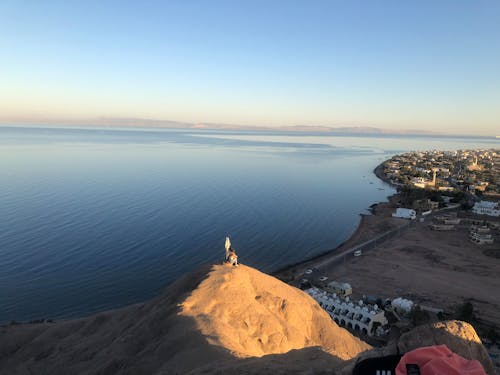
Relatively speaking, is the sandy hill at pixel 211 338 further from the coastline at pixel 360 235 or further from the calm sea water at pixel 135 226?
the coastline at pixel 360 235

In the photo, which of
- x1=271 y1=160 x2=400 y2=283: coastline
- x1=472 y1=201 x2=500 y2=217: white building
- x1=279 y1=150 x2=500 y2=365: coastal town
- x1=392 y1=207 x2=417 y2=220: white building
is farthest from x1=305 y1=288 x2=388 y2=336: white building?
x1=472 y1=201 x2=500 y2=217: white building

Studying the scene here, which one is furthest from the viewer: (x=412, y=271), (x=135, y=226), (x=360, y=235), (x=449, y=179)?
(x=449, y=179)

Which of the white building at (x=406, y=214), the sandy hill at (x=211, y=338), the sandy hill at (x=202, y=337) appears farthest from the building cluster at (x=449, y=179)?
the sandy hill at (x=211, y=338)

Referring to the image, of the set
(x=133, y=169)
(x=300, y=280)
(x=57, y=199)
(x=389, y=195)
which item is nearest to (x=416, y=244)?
(x=300, y=280)

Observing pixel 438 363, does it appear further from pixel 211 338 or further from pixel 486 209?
pixel 486 209

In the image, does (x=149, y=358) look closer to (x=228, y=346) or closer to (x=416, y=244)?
(x=228, y=346)

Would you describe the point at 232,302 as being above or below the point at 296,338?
above

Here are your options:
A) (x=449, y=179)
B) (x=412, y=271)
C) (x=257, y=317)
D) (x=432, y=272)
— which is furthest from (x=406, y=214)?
(x=257, y=317)
